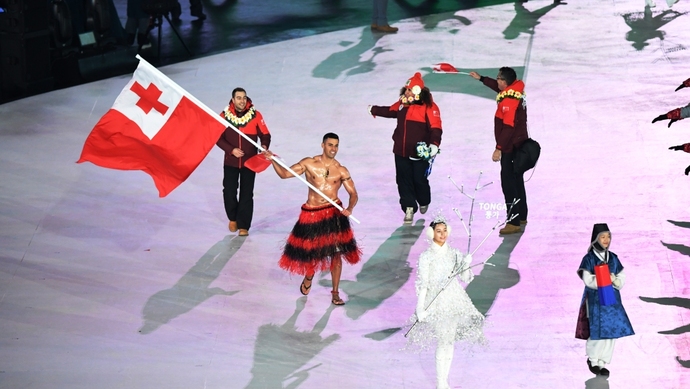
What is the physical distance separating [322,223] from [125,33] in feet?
33.3

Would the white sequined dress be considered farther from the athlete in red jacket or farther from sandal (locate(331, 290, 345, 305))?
the athlete in red jacket

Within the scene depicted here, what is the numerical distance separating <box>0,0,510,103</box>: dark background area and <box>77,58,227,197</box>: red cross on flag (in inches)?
295

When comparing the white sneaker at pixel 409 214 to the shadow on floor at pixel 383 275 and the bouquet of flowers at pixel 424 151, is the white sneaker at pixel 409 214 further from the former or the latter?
the bouquet of flowers at pixel 424 151

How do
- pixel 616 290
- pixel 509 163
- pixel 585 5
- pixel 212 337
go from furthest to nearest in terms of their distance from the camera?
pixel 585 5
pixel 509 163
pixel 212 337
pixel 616 290

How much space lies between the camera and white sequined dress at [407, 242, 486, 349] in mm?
9133

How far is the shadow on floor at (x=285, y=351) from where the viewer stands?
9688mm

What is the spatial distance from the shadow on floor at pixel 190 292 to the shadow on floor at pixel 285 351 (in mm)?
910

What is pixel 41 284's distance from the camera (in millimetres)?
11633

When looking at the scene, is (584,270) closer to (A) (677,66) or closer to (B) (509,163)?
(B) (509,163)

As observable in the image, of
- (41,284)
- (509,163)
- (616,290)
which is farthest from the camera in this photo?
(509,163)

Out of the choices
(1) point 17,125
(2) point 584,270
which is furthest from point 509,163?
(1) point 17,125

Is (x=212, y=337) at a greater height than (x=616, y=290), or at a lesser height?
lesser

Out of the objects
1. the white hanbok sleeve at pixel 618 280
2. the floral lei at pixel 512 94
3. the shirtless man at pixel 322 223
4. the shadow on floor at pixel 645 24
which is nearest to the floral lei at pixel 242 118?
the shirtless man at pixel 322 223

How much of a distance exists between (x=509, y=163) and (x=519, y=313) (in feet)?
7.19
